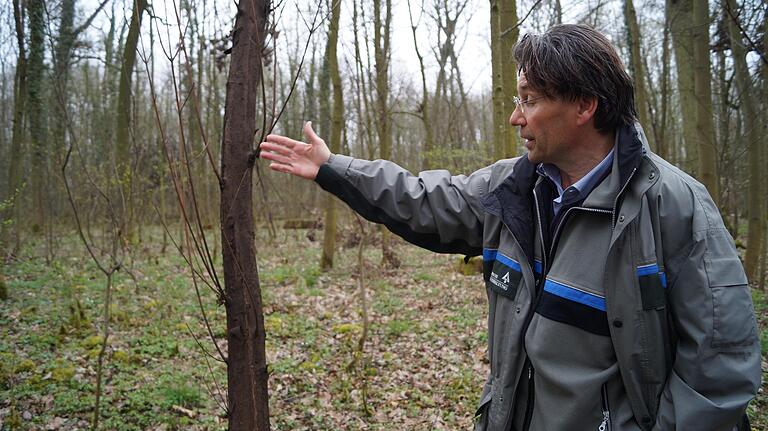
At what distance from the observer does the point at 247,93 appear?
225 centimetres

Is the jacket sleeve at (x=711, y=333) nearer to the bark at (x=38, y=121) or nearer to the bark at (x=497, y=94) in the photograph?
the bark at (x=497, y=94)

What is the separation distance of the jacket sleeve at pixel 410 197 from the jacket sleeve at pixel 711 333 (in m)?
0.75

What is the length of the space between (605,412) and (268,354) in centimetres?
452

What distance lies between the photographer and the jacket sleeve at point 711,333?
138cm

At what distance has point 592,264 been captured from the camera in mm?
1541

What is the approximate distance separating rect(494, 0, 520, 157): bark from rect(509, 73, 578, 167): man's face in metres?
5.34

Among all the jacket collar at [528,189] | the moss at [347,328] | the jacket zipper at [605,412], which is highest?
the jacket collar at [528,189]

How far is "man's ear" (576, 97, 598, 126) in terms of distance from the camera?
164 centimetres

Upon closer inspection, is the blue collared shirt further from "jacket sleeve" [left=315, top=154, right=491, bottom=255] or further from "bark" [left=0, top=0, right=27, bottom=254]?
"bark" [left=0, top=0, right=27, bottom=254]

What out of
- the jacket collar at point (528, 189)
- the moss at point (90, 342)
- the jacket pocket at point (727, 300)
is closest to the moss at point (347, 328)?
the moss at point (90, 342)

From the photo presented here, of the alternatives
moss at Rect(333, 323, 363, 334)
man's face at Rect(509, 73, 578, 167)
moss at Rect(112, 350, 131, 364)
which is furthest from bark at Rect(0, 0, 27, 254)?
man's face at Rect(509, 73, 578, 167)

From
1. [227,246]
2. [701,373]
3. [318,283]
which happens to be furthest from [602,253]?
[318,283]

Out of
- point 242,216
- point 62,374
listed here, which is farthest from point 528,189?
point 62,374

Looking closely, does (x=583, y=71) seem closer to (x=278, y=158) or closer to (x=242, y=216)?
(x=278, y=158)
